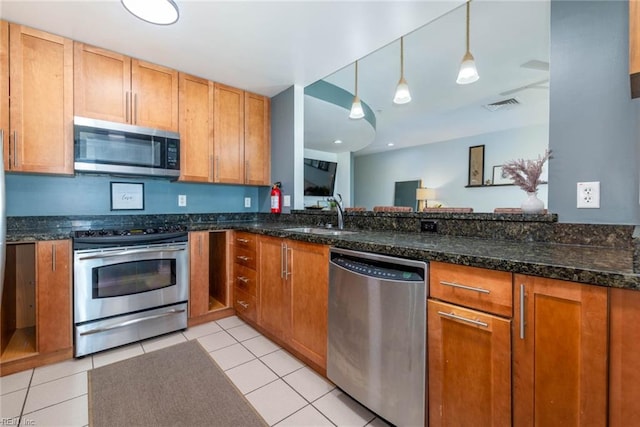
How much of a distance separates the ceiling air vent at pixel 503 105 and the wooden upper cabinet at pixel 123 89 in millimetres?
4326

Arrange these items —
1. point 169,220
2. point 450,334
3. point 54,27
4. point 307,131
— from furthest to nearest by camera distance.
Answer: point 307,131 → point 169,220 → point 54,27 → point 450,334

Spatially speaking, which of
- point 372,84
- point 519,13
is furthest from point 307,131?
point 519,13

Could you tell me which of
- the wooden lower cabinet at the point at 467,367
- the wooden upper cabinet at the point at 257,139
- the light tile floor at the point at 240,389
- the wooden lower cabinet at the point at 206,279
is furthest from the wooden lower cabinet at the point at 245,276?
the wooden lower cabinet at the point at 467,367

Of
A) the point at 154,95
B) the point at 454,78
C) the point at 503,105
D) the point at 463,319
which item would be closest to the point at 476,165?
the point at 503,105

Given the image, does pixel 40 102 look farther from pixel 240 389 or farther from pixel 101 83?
pixel 240 389

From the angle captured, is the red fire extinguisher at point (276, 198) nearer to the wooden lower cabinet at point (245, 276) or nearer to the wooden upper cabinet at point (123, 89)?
the wooden lower cabinet at point (245, 276)

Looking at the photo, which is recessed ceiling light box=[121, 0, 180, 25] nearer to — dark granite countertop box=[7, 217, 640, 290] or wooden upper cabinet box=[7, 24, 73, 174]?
wooden upper cabinet box=[7, 24, 73, 174]

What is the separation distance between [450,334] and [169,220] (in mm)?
2634

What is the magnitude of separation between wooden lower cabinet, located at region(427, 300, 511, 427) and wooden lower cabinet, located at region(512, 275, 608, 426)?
40 mm

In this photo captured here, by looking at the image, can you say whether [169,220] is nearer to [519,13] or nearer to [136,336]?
[136,336]

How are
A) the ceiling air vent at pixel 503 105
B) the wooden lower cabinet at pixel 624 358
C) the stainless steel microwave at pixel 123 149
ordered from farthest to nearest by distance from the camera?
the ceiling air vent at pixel 503 105 → the stainless steel microwave at pixel 123 149 → the wooden lower cabinet at pixel 624 358

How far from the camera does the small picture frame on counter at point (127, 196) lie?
2.43 metres

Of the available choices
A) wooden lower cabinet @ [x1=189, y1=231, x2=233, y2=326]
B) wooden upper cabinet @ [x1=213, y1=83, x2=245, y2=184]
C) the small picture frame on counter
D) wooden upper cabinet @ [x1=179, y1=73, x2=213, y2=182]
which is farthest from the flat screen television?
the small picture frame on counter

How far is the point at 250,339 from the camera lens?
85.6 inches
